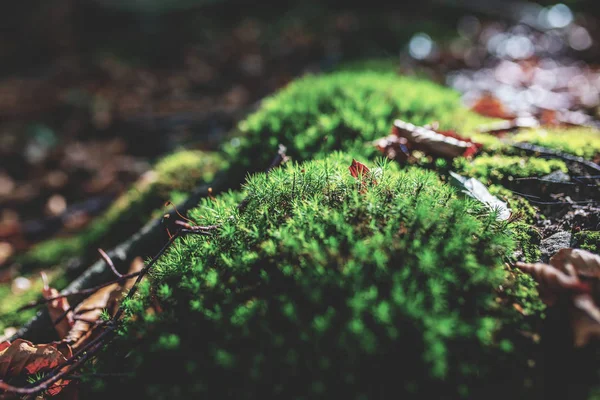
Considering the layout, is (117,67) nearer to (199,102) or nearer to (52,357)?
(199,102)

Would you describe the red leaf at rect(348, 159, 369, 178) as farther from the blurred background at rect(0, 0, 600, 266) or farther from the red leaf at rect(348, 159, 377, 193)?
the blurred background at rect(0, 0, 600, 266)

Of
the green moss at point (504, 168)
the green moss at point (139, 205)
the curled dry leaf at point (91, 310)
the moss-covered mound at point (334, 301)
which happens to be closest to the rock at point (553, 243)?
the moss-covered mound at point (334, 301)

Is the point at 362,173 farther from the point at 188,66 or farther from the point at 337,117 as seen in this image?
the point at 188,66

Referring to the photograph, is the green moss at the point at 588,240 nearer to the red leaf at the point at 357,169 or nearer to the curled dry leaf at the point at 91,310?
the red leaf at the point at 357,169

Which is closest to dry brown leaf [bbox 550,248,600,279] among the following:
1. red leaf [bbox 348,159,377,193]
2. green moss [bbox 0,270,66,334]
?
red leaf [bbox 348,159,377,193]

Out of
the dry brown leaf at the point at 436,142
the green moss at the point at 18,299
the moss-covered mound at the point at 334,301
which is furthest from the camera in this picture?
the green moss at the point at 18,299

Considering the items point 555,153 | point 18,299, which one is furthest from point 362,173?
point 18,299
